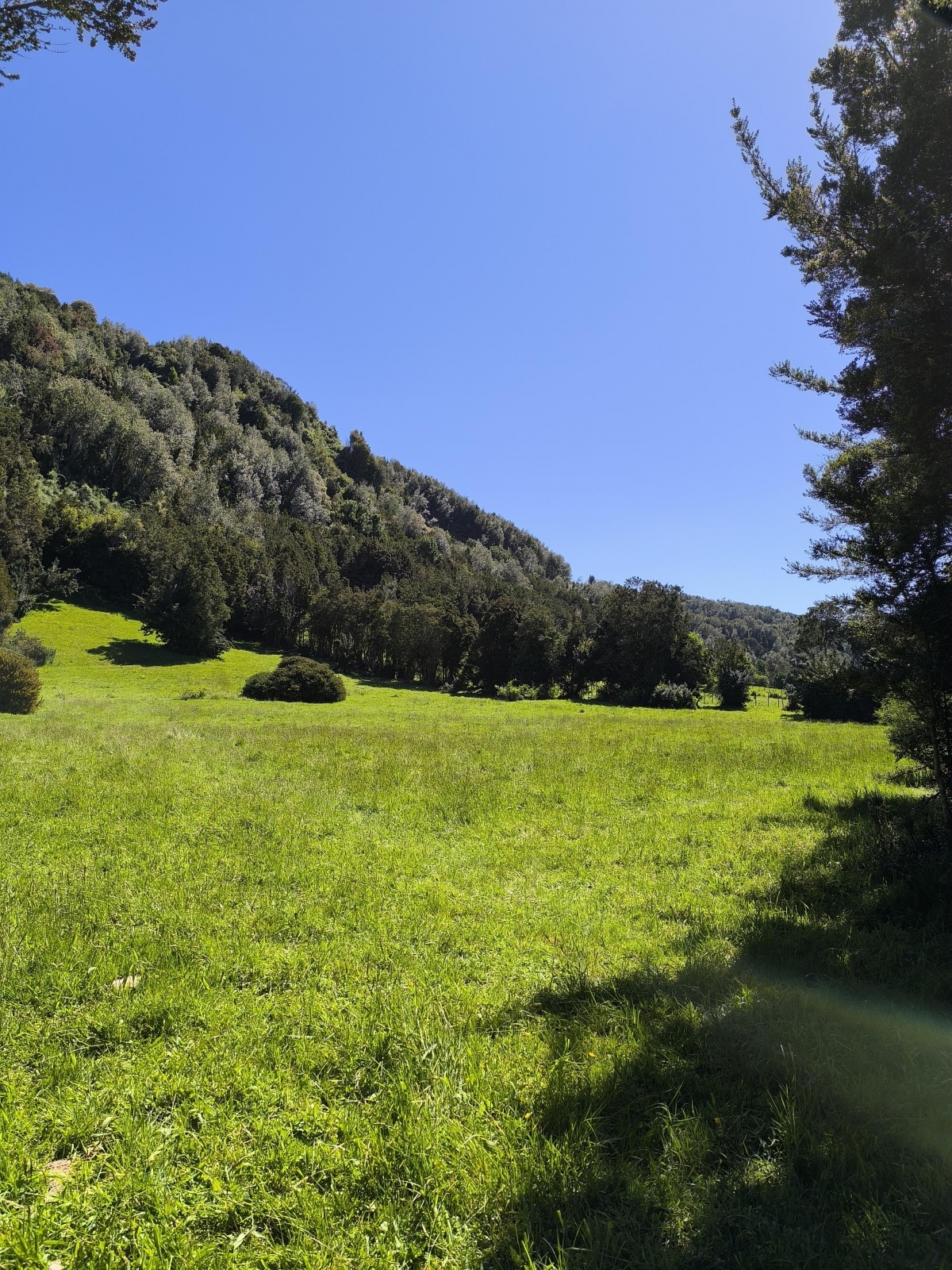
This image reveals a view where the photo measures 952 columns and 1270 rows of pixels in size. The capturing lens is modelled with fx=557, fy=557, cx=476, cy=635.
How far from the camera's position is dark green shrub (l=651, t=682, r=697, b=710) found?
5647 centimetres

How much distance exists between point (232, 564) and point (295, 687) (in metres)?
53.9

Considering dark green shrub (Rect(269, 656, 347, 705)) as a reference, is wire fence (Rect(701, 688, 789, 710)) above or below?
above

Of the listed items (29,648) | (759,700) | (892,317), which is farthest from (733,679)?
(29,648)

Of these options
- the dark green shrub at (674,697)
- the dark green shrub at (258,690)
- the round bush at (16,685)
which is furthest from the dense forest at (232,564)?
the round bush at (16,685)

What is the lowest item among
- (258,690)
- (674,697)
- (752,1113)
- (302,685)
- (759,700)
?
(258,690)

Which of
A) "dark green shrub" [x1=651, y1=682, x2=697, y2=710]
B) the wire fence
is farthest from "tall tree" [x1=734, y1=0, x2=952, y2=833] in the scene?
the wire fence

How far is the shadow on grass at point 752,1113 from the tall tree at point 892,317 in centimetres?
372

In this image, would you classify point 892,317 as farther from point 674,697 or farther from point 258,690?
point 674,697

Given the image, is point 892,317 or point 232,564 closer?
point 892,317

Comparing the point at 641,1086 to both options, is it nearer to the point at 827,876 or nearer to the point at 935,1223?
the point at 935,1223

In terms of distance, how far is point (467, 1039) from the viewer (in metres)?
4.44

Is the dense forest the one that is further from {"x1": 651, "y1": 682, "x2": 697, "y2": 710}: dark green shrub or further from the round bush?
the round bush

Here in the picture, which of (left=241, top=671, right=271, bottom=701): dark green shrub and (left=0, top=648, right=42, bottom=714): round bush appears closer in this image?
(left=0, top=648, right=42, bottom=714): round bush

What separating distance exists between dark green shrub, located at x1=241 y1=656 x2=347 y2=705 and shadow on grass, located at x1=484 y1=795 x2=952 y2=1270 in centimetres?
4143
